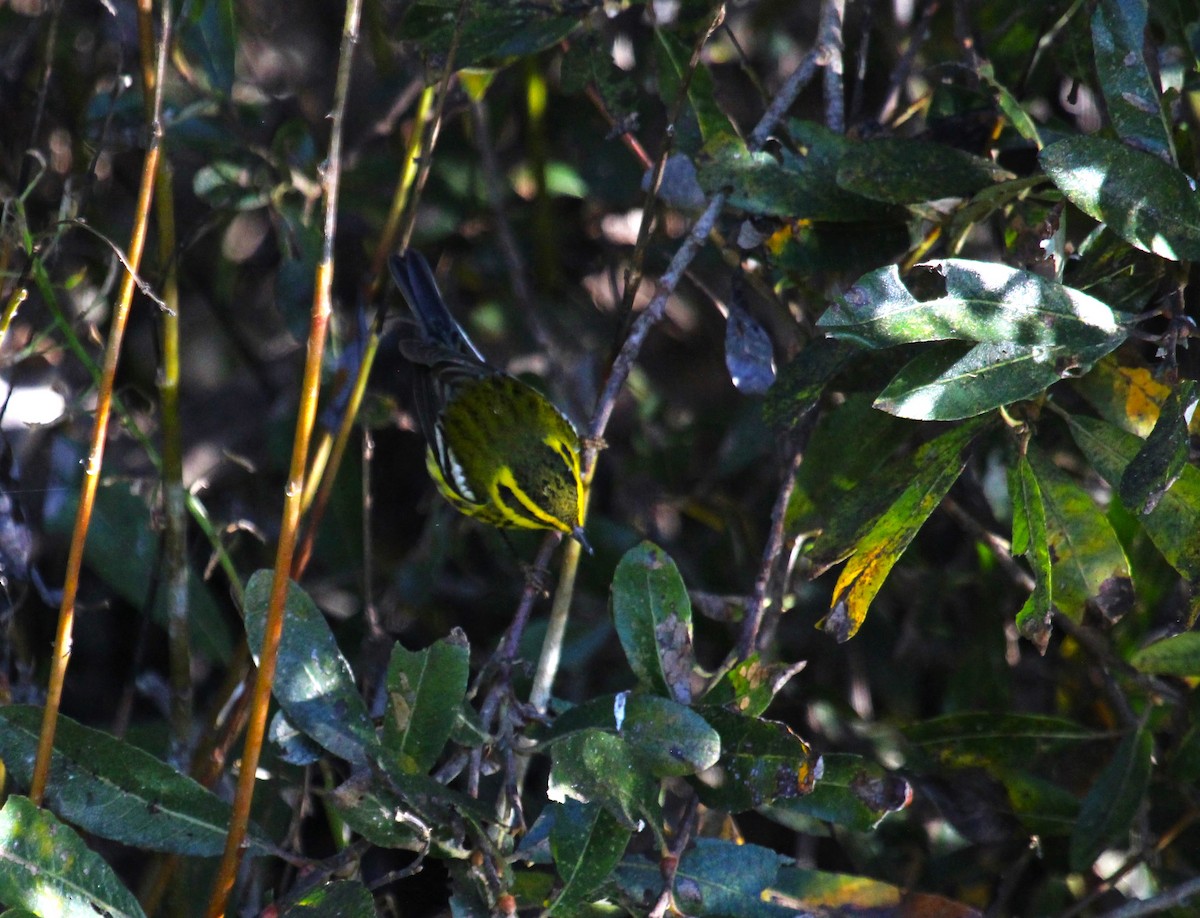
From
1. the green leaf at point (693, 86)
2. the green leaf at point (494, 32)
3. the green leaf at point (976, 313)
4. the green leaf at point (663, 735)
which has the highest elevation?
the green leaf at point (494, 32)

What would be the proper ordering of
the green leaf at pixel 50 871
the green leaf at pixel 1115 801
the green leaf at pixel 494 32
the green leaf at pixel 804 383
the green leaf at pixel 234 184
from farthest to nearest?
the green leaf at pixel 234 184
the green leaf at pixel 494 32
the green leaf at pixel 1115 801
the green leaf at pixel 804 383
the green leaf at pixel 50 871

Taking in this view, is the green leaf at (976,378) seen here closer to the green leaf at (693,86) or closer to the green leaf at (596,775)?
the green leaf at (596,775)

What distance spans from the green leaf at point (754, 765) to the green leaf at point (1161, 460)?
20.8 inches

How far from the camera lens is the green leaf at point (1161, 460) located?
1435mm

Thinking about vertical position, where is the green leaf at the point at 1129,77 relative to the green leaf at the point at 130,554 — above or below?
above

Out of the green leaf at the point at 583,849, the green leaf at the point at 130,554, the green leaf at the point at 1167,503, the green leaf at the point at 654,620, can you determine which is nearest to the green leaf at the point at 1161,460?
the green leaf at the point at 1167,503

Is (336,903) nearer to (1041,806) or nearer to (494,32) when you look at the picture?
(1041,806)

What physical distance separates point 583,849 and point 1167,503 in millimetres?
898

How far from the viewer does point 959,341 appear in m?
1.59

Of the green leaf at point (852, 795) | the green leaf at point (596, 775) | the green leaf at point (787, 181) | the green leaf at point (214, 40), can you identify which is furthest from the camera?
the green leaf at point (214, 40)

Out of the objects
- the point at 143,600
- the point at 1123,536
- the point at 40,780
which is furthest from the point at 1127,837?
the point at 143,600

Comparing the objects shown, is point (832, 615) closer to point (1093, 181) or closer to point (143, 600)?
point (1093, 181)

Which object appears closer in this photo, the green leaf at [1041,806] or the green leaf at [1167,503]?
the green leaf at [1167,503]

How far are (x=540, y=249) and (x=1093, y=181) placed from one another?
2142 mm
